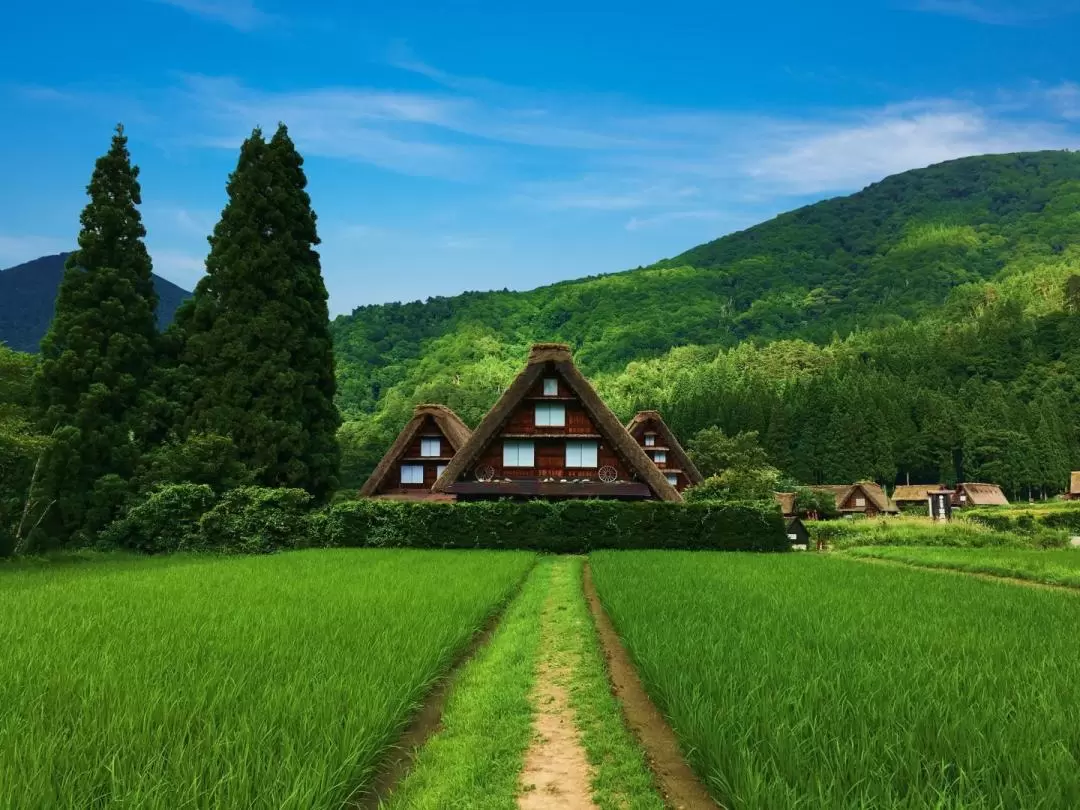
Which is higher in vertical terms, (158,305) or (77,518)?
(158,305)

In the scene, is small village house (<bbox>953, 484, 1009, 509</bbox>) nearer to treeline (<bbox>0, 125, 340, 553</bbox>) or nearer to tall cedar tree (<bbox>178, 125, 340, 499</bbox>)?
tall cedar tree (<bbox>178, 125, 340, 499</bbox>)

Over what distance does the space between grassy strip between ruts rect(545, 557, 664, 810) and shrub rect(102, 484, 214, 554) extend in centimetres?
1425

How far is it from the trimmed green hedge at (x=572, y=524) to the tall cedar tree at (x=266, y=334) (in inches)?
162

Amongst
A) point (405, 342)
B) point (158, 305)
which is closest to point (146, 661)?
point (158, 305)

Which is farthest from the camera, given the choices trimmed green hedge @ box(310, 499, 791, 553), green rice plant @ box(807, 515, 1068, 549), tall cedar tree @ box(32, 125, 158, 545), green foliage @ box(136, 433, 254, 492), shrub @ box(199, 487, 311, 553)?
green rice plant @ box(807, 515, 1068, 549)

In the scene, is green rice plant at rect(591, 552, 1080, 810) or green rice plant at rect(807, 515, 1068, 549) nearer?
green rice plant at rect(591, 552, 1080, 810)

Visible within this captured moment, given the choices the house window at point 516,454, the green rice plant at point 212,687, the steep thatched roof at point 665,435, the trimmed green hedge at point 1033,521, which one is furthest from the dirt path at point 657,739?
the steep thatched roof at point 665,435

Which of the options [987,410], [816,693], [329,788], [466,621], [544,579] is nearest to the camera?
[329,788]

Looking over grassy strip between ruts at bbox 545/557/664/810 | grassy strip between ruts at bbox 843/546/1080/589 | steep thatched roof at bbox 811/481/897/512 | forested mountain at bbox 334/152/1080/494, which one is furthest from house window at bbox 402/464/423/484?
steep thatched roof at bbox 811/481/897/512

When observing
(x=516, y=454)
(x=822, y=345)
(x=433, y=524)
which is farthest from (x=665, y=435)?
(x=822, y=345)

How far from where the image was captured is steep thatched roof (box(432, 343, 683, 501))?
2416 centimetres

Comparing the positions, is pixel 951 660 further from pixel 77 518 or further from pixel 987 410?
pixel 987 410

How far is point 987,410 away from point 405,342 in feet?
242

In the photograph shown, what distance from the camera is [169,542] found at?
18.5m
